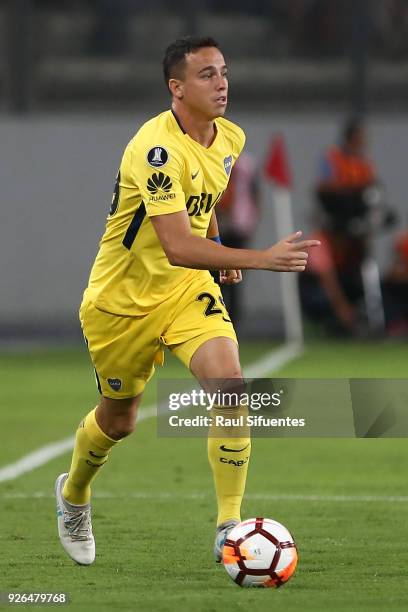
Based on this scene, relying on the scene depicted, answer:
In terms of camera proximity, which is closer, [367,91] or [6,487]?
[6,487]

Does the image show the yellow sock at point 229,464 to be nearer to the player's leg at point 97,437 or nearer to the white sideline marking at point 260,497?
the player's leg at point 97,437

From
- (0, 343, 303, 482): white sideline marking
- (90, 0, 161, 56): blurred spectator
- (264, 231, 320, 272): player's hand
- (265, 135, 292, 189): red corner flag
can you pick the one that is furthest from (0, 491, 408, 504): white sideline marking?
(90, 0, 161, 56): blurred spectator

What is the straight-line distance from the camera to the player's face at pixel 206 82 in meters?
7.54

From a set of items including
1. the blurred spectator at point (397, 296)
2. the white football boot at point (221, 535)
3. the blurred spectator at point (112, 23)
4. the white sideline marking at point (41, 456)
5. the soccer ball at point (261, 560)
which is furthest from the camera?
the blurred spectator at point (112, 23)

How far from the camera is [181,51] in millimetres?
7594

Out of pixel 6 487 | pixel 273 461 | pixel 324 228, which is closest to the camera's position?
pixel 6 487

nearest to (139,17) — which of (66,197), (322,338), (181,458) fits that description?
(66,197)

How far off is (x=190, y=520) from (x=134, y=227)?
1.84 metres

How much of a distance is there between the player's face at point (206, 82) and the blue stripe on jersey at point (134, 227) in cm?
52

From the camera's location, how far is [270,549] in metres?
6.83

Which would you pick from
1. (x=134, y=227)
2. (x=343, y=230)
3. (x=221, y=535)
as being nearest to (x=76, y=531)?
(x=221, y=535)

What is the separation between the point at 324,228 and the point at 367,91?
16.0ft

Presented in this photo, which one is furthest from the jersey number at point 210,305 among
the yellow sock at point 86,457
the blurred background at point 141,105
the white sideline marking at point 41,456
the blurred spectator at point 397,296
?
the blurred background at point 141,105

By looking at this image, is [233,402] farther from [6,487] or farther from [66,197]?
[66,197]
